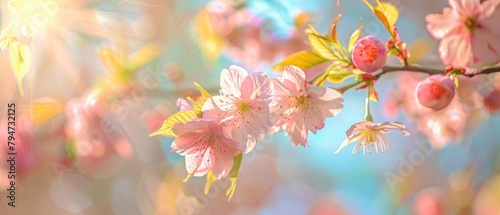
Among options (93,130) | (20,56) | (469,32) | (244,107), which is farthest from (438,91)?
(93,130)

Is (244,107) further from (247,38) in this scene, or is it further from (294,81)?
(247,38)

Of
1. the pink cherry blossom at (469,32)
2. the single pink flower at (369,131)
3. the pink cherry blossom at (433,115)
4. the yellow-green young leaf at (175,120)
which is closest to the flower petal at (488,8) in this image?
the pink cherry blossom at (469,32)

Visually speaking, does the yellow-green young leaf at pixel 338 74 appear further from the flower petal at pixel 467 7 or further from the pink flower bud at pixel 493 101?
the pink flower bud at pixel 493 101

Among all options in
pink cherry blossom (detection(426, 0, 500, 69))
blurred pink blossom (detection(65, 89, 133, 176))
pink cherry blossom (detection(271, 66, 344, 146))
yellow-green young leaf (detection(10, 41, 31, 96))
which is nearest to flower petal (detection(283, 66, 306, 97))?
pink cherry blossom (detection(271, 66, 344, 146))

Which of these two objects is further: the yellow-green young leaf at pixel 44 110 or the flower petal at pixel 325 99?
the yellow-green young leaf at pixel 44 110

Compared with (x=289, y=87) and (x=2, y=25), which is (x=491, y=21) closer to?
(x=289, y=87)

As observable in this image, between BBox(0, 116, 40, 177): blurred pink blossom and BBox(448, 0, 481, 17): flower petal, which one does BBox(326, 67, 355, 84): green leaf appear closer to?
BBox(448, 0, 481, 17): flower petal

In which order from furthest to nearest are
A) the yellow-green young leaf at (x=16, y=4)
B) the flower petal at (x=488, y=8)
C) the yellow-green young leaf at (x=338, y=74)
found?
the yellow-green young leaf at (x=16, y=4), the yellow-green young leaf at (x=338, y=74), the flower petal at (x=488, y=8)
